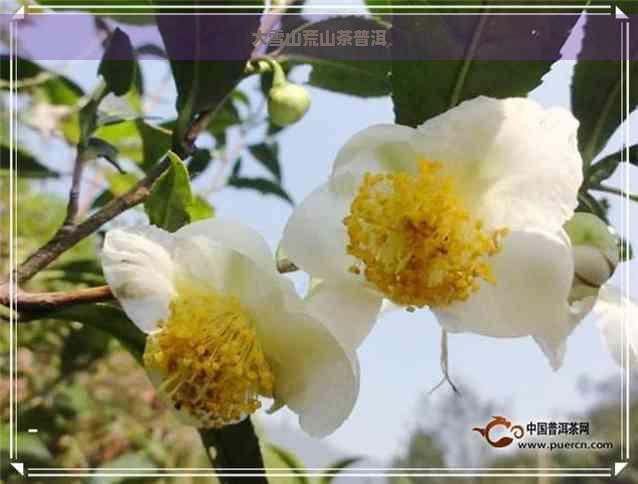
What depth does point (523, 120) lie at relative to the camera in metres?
0.50

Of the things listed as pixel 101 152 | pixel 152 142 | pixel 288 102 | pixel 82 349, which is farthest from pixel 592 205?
pixel 82 349

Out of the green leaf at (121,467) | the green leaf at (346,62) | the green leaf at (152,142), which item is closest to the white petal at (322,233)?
the green leaf at (346,62)

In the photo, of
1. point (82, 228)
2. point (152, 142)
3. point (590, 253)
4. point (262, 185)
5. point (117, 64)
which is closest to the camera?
point (590, 253)

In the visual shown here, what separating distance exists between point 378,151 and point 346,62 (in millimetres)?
292

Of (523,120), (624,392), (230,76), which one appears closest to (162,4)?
(230,76)

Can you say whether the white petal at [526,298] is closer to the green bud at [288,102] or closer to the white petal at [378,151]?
the white petal at [378,151]

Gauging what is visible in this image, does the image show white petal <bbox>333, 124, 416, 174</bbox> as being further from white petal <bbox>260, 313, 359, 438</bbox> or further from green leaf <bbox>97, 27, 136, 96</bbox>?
green leaf <bbox>97, 27, 136, 96</bbox>

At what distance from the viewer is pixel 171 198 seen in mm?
526

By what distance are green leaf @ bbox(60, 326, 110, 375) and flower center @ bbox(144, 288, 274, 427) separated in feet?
1.89

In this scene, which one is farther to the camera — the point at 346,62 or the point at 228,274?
the point at 346,62

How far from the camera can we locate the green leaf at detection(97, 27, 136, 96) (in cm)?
68

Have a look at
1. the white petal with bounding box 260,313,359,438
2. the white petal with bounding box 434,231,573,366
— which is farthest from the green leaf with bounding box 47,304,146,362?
the white petal with bounding box 434,231,573,366

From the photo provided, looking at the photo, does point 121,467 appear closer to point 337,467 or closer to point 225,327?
point 337,467

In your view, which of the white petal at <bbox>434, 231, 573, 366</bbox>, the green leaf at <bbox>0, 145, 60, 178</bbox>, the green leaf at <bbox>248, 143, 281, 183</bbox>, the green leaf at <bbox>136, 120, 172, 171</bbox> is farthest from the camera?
the green leaf at <bbox>248, 143, 281, 183</bbox>
